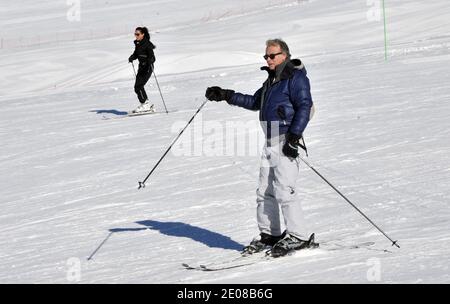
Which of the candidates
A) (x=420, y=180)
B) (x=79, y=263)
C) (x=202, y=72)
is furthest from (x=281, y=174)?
(x=202, y=72)

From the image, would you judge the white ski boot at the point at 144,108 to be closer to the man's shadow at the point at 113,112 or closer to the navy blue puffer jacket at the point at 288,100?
the man's shadow at the point at 113,112

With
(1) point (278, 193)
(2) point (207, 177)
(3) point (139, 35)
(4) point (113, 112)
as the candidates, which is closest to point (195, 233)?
(1) point (278, 193)

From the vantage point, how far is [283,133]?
21.1 feet

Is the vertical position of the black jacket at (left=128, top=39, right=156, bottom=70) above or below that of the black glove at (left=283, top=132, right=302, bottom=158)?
above

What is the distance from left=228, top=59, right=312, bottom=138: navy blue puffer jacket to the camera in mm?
6254

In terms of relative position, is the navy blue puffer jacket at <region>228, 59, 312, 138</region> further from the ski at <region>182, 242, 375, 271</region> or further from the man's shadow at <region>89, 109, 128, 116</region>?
the man's shadow at <region>89, 109, 128, 116</region>

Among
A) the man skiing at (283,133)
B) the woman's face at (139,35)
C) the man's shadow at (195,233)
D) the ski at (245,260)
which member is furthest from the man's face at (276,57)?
the woman's face at (139,35)

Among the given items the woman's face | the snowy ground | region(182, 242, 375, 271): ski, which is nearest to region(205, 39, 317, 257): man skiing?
region(182, 242, 375, 271): ski

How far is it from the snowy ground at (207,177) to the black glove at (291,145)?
2.54 ft

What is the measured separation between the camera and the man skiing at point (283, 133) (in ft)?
20.6

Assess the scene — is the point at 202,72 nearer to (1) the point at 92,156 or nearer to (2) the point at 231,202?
(1) the point at 92,156
